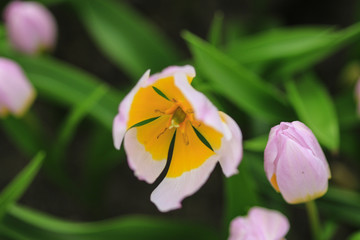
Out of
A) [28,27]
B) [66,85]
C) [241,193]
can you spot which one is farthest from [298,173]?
[28,27]

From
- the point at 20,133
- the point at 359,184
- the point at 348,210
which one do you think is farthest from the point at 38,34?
the point at 359,184

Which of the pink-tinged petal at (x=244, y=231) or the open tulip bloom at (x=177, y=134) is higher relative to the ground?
the open tulip bloom at (x=177, y=134)

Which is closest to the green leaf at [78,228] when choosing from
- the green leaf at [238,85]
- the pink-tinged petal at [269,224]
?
the green leaf at [238,85]

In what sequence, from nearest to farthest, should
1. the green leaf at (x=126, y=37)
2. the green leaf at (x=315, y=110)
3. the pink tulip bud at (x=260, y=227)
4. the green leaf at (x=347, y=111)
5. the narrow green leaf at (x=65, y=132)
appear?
the pink tulip bud at (x=260, y=227) < the green leaf at (x=315, y=110) < the narrow green leaf at (x=65, y=132) < the green leaf at (x=347, y=111) < the green leaf at (x=126, y=37)

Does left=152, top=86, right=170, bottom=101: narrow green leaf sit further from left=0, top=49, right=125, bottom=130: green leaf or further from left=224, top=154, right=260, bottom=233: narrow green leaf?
left=0, top=49, right=125, bottom=130: green leaf

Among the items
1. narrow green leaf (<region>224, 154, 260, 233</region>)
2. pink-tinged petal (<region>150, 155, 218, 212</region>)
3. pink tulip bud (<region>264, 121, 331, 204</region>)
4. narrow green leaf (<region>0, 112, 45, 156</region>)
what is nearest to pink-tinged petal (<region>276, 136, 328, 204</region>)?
pink tulip bud (<region>264, 121, 331, 204</region>)

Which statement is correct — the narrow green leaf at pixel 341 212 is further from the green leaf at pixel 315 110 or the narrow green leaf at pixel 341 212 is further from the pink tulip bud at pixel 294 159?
the pink tulip bud at pixel 294 159
